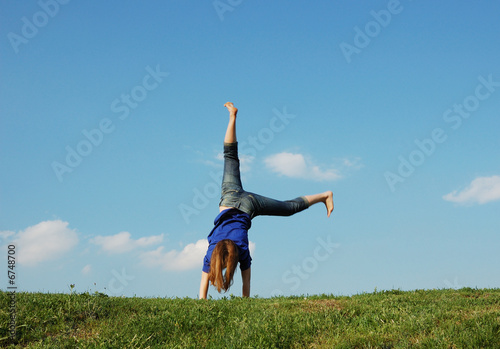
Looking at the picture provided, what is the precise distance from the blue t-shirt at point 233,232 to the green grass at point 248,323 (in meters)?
1.68

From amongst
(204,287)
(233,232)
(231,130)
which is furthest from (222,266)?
(231,130)

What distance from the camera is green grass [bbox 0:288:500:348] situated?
702 cm

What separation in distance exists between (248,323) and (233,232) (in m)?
3.87

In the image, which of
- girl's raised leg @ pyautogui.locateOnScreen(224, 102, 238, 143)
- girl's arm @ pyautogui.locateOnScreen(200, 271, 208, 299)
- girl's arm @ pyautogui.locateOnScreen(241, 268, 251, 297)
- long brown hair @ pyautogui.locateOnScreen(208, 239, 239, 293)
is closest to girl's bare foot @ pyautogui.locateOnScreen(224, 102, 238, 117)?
girl's raised leg @ pyautogui.locateOnScreen(224, 102, 238, 143)

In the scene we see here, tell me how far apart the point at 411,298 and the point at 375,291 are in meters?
1.30

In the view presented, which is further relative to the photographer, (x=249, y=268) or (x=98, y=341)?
(x=249, y=268)

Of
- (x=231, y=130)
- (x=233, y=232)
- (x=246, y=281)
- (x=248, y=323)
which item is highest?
(x=231, y=130)

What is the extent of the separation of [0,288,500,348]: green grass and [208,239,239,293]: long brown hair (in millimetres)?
785

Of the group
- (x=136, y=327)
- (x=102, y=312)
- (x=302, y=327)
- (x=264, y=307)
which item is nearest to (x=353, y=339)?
(x=302, y=327)

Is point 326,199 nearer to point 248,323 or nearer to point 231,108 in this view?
point 231,108

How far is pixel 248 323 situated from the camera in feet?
25.1

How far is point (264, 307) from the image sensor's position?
870 cm

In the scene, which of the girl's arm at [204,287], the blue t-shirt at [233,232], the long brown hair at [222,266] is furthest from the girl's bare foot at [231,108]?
the girl's arm at [204,287]

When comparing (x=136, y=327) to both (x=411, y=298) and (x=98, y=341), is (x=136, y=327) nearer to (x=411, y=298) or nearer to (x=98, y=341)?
(x=98, y=341)
